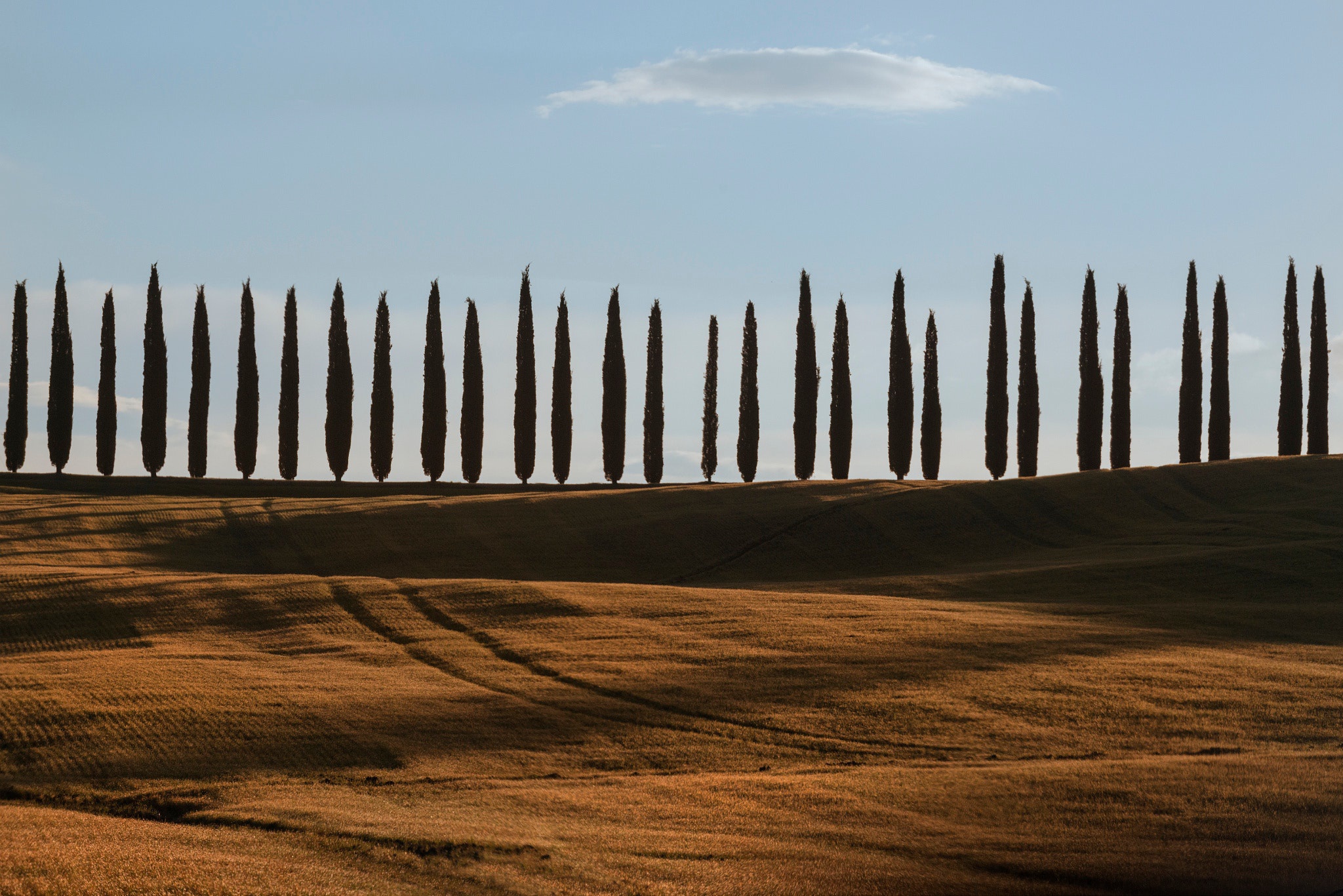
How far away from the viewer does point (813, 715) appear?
57.1ft

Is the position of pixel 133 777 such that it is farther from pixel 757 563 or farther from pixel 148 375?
pixel 148 375

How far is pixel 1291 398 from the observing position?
59.9 m

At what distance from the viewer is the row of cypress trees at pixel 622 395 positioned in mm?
58000

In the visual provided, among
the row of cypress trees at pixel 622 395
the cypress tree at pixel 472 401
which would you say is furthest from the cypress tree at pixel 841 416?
the cypress tree at pixel 472 401

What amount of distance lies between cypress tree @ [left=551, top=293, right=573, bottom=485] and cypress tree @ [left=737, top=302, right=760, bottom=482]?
316 inches

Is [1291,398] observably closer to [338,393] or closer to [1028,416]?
[1028,416]

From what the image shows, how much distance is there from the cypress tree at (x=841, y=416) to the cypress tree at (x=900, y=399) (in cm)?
186

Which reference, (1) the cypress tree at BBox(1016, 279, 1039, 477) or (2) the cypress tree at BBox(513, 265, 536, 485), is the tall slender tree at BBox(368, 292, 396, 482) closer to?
(2) the cypress tree at BBox(513, 265, 536, 485)

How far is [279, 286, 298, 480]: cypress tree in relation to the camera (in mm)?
57594

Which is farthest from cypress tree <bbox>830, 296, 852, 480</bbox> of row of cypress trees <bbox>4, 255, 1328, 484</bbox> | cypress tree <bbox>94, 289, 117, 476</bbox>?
cypress tree <bbox>94, 289, 117, 476</bbox>

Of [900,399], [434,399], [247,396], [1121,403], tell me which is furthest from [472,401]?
[1121,403]

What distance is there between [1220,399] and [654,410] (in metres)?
26.6

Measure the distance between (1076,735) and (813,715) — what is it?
11.1 ft

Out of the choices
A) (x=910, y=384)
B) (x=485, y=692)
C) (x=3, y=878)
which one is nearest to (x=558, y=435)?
(x=910, y=384)
